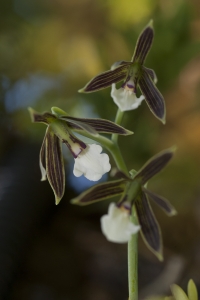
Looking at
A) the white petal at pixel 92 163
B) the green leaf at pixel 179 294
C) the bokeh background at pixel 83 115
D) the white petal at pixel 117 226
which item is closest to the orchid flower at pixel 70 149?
the white petal at pixel 92 163

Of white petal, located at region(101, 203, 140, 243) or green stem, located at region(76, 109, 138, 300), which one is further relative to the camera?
green stem, located at region(76, 109, 138, 300)

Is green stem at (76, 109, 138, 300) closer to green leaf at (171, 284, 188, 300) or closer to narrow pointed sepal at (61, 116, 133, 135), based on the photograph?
narrow pointed sepal at (61, 116, 133, 135)

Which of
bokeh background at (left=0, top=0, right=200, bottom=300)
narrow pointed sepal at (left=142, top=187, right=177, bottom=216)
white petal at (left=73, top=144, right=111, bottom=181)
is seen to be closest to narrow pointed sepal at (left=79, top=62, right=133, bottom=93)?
white petal at (left=73, top=144, right=111, bottom=181)

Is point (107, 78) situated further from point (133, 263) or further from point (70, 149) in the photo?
point (133, 263)

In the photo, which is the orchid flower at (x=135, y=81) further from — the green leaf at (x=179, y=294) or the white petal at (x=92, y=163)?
the green leaf at (x=179, y=294)

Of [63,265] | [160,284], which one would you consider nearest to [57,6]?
[63,265]

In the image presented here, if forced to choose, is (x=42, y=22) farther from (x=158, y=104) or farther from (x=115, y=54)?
(x=158, y=104)
